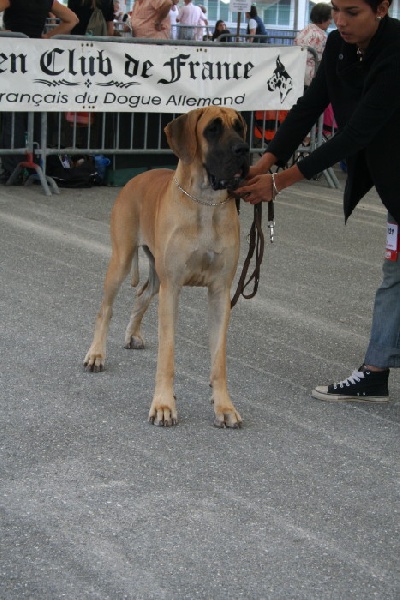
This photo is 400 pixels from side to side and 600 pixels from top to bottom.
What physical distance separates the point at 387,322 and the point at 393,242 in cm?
42

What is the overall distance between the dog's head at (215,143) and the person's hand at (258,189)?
0.75 ft

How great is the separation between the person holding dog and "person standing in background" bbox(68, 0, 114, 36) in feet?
25.7

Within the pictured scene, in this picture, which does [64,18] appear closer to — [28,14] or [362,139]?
[28,14]

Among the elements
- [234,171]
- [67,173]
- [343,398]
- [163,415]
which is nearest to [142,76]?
[67,173]

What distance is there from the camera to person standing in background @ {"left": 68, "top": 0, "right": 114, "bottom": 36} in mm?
12420

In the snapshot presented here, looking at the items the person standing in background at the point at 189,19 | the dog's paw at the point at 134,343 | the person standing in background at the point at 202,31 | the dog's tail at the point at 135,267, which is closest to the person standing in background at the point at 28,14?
the dog's tail at the point at 135,267

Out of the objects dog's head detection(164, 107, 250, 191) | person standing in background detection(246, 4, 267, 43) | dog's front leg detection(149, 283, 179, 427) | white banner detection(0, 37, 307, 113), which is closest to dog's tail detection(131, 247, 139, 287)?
dog's front leg detection(149, 283, 179, 427)

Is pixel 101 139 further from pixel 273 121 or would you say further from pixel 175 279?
pixel 175 279

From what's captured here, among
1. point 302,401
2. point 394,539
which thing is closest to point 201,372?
point 302,401

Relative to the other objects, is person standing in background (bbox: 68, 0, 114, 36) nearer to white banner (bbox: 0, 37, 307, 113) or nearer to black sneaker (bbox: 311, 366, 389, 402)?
white banner (bbox: 0, 37, 307, 113)

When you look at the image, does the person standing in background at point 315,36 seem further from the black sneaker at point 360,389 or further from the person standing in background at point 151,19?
the black sneaker at point 360,389

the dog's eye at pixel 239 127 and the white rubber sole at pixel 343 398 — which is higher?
the dog's eye at pixel 239 127

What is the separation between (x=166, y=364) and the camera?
4.62 meters

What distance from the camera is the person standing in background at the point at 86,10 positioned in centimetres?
1242
